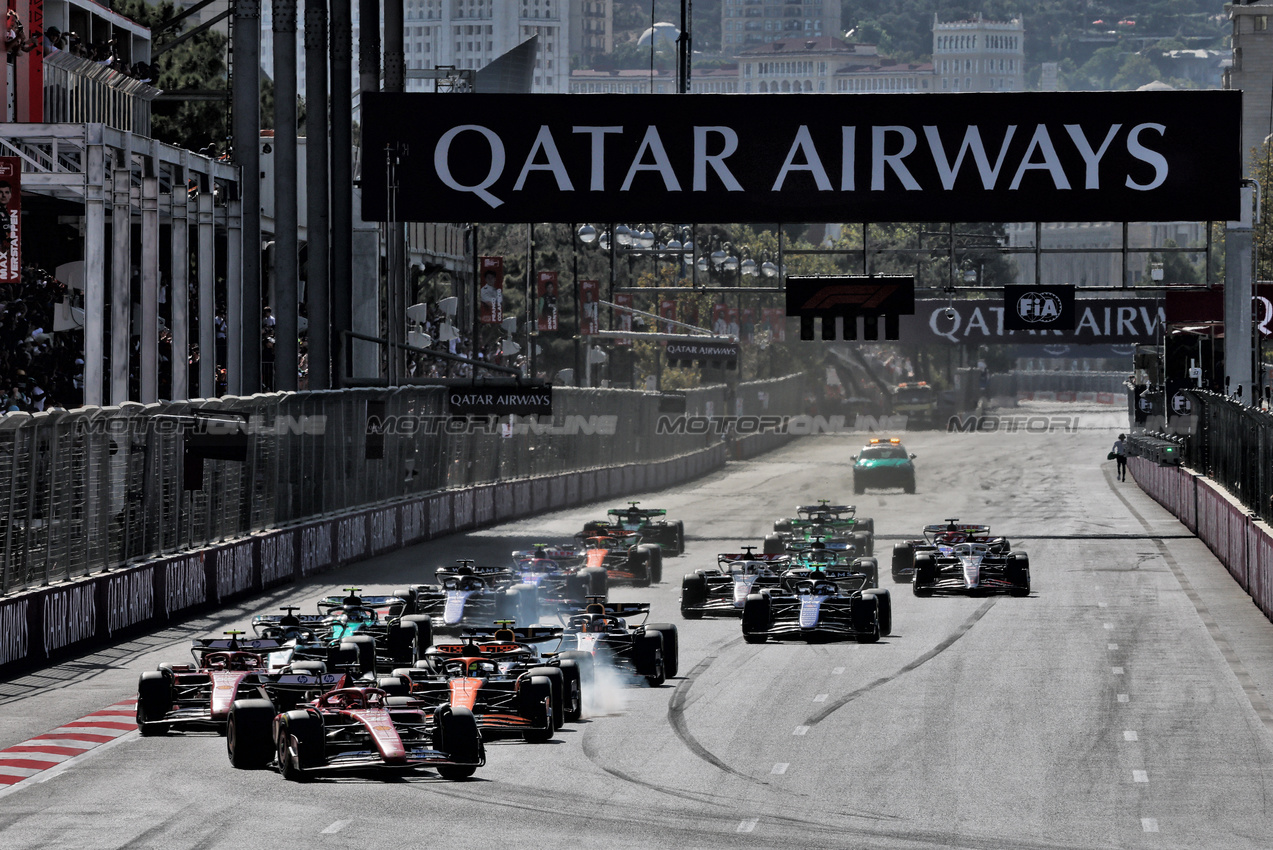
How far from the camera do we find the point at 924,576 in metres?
28.3

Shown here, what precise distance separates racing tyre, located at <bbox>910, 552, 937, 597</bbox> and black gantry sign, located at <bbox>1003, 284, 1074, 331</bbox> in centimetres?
1519

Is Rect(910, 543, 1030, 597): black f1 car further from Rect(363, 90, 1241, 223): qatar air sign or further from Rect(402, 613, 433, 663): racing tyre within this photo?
Rect(402, 613, 433, 663): racing tyre

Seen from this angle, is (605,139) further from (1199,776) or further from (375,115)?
(1199,776)

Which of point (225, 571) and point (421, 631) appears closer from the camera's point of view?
point (421, 631)

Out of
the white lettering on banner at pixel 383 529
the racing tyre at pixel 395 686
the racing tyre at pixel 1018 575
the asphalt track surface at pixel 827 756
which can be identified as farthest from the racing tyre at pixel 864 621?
the white lettering on banner at pixel 383 529

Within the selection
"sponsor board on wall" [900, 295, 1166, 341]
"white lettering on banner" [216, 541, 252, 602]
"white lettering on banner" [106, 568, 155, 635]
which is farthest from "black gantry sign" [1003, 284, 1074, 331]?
"white lettering on banner" [106, 568, 155, 635]

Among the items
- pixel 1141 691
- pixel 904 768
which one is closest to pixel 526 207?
pixel 1141 691

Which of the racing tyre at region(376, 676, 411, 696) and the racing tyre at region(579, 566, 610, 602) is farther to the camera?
the racing tyre at region(579, 566, 610, 602)

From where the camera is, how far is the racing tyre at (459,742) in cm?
1500

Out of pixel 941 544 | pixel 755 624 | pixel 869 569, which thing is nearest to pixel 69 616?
pixel 755 624

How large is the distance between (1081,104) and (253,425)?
14.9 meters

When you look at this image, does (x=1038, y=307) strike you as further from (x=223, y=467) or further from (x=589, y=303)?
(x=589, y=303)

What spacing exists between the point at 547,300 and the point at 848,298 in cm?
2383

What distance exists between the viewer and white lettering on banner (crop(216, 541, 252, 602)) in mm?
27011
